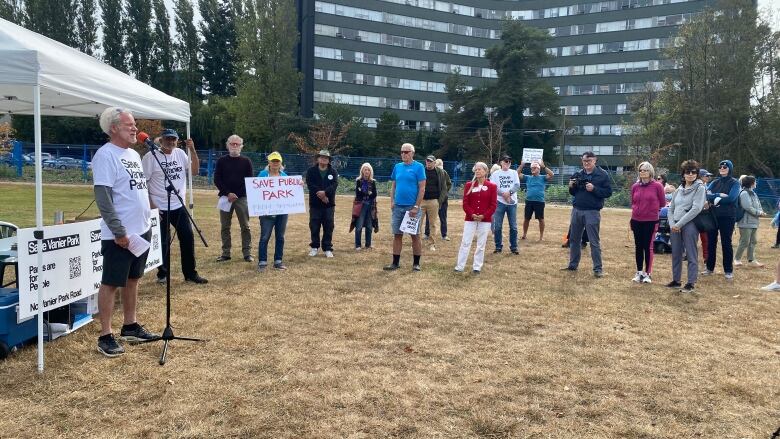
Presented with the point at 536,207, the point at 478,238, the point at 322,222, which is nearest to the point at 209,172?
the point at 322,222

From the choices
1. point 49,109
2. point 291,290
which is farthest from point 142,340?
point 49,109

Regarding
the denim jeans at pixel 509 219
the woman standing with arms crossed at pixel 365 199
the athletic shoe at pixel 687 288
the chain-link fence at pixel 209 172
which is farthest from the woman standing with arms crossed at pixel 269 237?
the chain-link fence at pixel 209 172

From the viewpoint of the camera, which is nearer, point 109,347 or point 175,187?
point 109,347

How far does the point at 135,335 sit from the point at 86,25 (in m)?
58.5

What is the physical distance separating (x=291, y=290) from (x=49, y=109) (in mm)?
3932

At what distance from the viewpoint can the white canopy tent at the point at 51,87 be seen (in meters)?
3.88

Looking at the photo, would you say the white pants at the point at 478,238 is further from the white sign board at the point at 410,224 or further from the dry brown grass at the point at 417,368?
the dry brown grass at the point at 417,368

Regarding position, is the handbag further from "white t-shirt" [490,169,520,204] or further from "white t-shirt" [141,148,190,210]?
"white t-shirt" [141,148,190,210]

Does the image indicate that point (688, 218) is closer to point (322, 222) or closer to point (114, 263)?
point (322, 222)

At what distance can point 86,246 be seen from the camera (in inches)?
190

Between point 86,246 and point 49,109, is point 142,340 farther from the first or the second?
point 49,109

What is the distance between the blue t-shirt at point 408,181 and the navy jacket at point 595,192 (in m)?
2.62

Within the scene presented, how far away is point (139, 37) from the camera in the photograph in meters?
53.4

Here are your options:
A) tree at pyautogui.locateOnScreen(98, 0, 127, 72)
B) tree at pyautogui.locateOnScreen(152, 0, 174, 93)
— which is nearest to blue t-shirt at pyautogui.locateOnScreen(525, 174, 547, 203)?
tree at pyautogui.locateOnScreen(152, 0, 174, 93)
